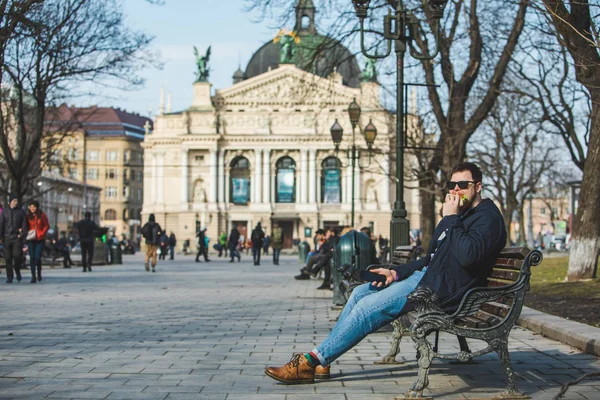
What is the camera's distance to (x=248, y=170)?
323ft

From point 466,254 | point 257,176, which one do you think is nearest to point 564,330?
point 466,254

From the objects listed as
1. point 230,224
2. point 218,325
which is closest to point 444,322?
point 218,325

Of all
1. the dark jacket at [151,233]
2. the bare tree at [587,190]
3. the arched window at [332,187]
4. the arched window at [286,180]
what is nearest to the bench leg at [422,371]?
the bare tree at [587,190]

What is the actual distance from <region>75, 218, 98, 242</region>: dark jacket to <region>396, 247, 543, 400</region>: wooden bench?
69.4 feet

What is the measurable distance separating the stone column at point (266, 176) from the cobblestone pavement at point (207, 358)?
82358mm

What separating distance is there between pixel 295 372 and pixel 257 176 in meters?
91.2

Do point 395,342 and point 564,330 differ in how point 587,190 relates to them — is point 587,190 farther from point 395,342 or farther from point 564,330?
point 395,342

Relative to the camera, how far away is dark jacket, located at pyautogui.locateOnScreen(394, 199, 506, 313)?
19.7ft

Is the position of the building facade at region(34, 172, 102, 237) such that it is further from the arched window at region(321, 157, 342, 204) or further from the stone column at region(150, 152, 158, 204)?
the arched window at region(321, 157, 342, 204)

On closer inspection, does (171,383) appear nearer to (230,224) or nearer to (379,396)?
(379,396)

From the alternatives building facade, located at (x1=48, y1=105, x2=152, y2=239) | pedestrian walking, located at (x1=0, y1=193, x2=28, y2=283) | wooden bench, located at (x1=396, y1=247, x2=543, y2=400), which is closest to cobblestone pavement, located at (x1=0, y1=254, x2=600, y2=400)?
wooden bench, located at (x1=396, y1=247, x2=543, y2=400)

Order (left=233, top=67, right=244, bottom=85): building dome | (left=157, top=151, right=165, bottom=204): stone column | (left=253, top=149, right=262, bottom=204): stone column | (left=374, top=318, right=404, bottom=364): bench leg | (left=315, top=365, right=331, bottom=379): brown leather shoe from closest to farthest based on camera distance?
(left=315, top=365, right=331, bottom=379): brown leather shoe
(left=374, top=318, right=404, bottom=364): bench leg
(left=253, top=149, right=262, bottom=204): stone column
(left=157, top=151, right=165, bottom=204): stone column
(left=233, top=67, right=244, bottom=85): building dome

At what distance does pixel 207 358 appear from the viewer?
317 inches

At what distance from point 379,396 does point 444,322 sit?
67 cm
